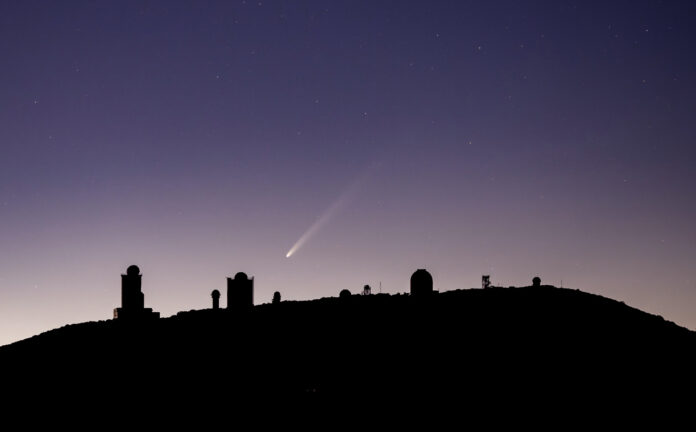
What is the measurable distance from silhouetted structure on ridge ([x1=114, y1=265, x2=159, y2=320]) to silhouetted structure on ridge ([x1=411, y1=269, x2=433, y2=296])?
8.63m

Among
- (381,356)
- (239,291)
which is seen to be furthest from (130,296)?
(381,356)

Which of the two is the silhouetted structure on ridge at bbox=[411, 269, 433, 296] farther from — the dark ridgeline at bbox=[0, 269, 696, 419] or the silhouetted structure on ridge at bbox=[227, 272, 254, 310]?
the silhouetted structure on ridge at bbox=[227, 272, 254, 310]

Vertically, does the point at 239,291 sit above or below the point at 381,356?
above

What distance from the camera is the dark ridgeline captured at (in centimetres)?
1557

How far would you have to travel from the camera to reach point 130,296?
19328 millimetres

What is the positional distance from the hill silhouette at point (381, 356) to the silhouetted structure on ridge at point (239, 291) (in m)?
0.40

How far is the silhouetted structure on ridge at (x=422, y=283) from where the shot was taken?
66.0 feet

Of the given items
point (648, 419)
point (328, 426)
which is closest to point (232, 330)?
point (328, 426)

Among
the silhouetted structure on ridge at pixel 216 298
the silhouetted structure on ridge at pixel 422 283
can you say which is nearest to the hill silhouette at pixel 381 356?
the silhouetted structure on ridge at pixel 422 283

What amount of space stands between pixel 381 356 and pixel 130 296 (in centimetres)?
818

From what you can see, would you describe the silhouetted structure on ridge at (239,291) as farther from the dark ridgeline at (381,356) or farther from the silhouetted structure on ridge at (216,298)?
the silhouetted structure on ridge at (216,298)

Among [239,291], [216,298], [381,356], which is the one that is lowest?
[381,356]

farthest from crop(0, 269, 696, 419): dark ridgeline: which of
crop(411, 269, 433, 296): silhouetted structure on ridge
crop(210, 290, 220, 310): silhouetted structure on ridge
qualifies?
crop(210, 290, 220, 310): silhouetted structure on ridge

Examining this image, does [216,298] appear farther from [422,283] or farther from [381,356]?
[381,356]
